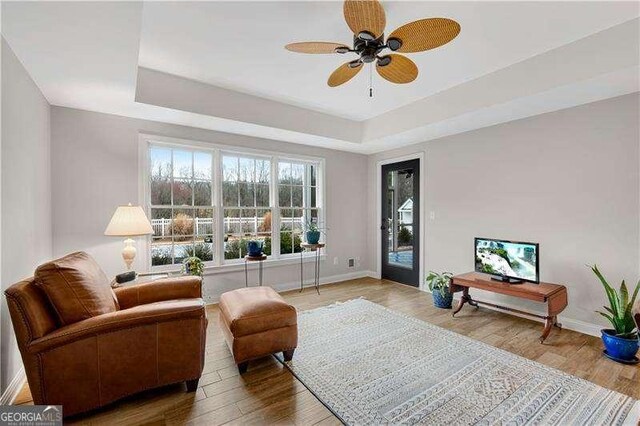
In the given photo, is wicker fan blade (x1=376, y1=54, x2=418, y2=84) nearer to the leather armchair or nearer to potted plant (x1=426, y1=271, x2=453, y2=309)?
the leather armchair

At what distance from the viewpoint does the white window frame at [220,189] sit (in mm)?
3500

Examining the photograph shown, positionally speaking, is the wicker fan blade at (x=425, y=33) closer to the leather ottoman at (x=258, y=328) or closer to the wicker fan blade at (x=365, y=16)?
the wicker fan blade at (x=365, y=16)

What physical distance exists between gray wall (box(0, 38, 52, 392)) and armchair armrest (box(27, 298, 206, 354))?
1.81ft

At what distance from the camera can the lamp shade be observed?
2.75 metres

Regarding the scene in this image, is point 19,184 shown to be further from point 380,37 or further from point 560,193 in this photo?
point 560,193

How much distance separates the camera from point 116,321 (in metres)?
1.72

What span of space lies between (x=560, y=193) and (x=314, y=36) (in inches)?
122

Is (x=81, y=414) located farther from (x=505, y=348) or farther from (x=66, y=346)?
(x=505, y=348)

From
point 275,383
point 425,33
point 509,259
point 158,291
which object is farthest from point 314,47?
point 509,259

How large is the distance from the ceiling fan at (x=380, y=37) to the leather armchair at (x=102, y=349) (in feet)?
6.54

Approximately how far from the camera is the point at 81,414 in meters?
1.75

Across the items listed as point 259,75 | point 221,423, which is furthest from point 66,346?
point 259,75

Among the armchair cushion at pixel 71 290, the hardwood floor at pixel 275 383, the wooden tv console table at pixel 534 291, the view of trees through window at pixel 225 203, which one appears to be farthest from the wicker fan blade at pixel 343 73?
the wooden tv console table at pixel 534 291

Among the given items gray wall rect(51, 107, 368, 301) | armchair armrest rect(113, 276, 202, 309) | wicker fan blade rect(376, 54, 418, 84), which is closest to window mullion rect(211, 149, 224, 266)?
gray wall rect(51, 107, 368, 301)
